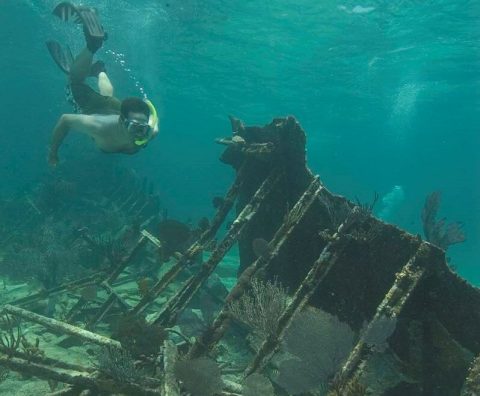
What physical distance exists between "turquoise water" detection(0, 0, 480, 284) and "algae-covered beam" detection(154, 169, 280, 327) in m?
8.01

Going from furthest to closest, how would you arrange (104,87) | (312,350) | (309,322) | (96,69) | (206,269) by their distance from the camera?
(96,69)
(104,87)
(206,269)
(309,322)
(312,350)

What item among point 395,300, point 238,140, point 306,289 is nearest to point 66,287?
point 238,140

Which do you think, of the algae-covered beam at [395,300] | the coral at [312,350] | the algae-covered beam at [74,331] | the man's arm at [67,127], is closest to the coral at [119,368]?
the algae-covered beam at [74,331]

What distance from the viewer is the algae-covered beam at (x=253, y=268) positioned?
18.1 ft

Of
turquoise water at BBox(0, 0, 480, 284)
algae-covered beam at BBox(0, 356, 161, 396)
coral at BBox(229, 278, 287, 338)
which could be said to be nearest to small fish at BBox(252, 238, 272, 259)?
coral at BBox(229, 278, 287, 338)

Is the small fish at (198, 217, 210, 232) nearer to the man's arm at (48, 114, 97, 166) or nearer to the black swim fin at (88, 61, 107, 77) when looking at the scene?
the man's arm at (48, 114, 97, 166)

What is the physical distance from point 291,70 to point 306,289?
29.6m

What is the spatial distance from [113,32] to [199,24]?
8532 millimetres

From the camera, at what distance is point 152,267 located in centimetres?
1220

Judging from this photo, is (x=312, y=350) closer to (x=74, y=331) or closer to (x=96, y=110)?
(x=74, y=331)

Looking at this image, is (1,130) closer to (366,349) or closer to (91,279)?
(91,279)

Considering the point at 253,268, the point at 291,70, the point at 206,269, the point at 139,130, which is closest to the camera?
the point at 139,130

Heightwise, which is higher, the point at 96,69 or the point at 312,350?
the point at 96,69

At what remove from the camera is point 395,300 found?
478cm
